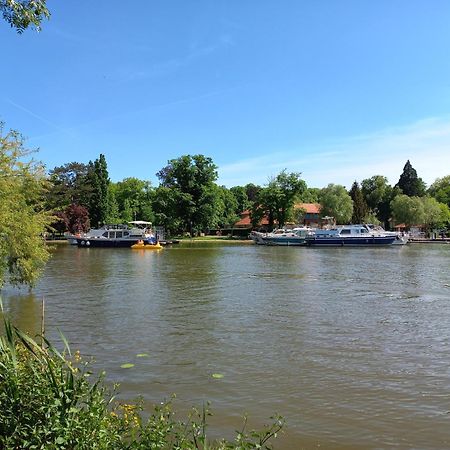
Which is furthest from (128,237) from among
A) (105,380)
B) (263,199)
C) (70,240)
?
(105,380)

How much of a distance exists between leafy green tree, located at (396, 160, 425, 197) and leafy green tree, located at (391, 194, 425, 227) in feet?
76.8

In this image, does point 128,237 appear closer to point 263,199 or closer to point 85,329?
point 263,199

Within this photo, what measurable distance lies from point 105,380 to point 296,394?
4.23 metres

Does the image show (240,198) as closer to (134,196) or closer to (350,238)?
(134,196)

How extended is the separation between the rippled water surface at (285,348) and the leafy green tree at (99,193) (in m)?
71.8

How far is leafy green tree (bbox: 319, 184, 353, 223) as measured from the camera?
105m

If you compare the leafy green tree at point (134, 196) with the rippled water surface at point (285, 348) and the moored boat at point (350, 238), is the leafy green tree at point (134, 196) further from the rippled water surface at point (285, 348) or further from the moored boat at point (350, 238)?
the rippled water surface at point (285, 348)

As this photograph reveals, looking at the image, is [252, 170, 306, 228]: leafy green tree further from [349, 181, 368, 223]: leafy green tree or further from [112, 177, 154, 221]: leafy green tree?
[112, 177, 154, 221]: leafy green tree

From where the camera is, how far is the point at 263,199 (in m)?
99.9

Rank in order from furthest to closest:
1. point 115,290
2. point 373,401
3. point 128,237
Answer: point 128,237
point 115,290
point 373,401

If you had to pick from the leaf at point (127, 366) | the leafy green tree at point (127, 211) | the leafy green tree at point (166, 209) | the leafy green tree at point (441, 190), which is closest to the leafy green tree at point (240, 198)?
the leafy green tree at point (127, 211)

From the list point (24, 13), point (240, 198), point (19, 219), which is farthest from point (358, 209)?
point (24, 13)

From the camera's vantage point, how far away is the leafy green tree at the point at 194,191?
95875 mm

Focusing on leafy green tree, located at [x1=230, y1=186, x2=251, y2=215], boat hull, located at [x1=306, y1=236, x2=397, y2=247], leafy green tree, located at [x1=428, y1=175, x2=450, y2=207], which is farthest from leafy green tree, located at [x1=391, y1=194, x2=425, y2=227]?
leafy green tree, located at [x1=230, y1=186, x2=251, y2=215]
